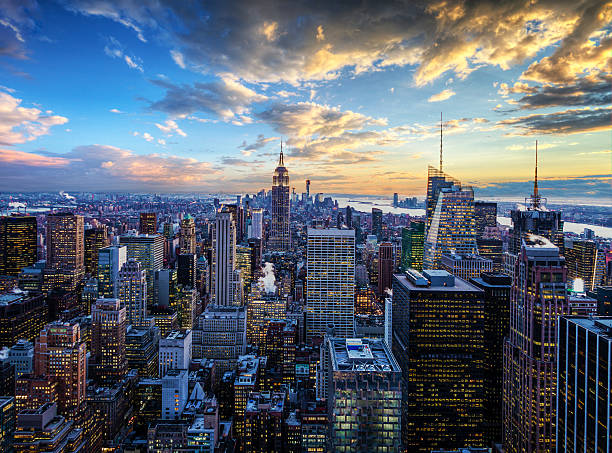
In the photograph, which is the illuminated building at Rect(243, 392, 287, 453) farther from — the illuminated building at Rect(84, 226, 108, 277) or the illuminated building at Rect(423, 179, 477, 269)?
the illuminated building at Rect(84, 226, 108, 277)

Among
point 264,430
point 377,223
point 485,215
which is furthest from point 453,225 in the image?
point 377,223

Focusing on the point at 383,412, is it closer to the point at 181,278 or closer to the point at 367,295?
the point at 367,295

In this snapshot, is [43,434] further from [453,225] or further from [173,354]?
[453,225]

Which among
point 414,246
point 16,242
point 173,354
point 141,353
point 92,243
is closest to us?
point 173,354


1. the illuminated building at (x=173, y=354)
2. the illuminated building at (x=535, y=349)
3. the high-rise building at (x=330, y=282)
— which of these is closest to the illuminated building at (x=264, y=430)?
the illuminated building at (x=173, y=354)

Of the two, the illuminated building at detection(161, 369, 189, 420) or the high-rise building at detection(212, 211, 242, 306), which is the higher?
the high-rise building at detection(212, 211, 242, 306)

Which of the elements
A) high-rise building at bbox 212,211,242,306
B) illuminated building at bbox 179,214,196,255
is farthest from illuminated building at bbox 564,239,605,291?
illuminated building at bbox 179,214,196,255

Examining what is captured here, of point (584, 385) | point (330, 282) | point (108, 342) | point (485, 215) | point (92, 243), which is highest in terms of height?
point (485, 215)
